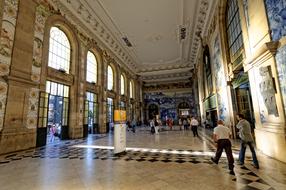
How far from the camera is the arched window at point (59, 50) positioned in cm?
925

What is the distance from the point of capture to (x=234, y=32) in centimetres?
777

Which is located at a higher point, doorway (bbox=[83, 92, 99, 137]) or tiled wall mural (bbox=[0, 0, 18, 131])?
tiled wall mural (bbox=[0, 0, 18, 131])

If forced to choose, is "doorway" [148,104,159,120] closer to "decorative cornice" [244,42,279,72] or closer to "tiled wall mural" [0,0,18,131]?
"decorative cornice" [244,42,279,72]

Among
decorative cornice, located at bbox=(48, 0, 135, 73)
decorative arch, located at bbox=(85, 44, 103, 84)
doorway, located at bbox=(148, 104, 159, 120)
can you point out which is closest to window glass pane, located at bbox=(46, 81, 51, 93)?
decorative cornice, located at bbox=(48, 0, 135, 73)

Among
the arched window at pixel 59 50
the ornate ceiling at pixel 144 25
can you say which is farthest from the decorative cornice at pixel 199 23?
the arched window at pixel 59 50

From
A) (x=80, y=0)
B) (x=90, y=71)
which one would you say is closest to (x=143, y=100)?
(x=90, y=71)

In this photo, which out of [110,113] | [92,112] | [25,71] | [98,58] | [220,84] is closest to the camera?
[25,71]

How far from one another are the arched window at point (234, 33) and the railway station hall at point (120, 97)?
0.05 m

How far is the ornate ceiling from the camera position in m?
10.8

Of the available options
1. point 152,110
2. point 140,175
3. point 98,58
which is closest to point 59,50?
point 98,58

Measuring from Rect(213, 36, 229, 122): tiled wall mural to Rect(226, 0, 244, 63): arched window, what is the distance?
110 cm

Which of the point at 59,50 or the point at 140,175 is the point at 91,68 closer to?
the point at 59,50

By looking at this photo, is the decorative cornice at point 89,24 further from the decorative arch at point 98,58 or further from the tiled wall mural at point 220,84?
the tiled wall mural at point 220,84

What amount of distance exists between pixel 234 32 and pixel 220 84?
316 centimetres
